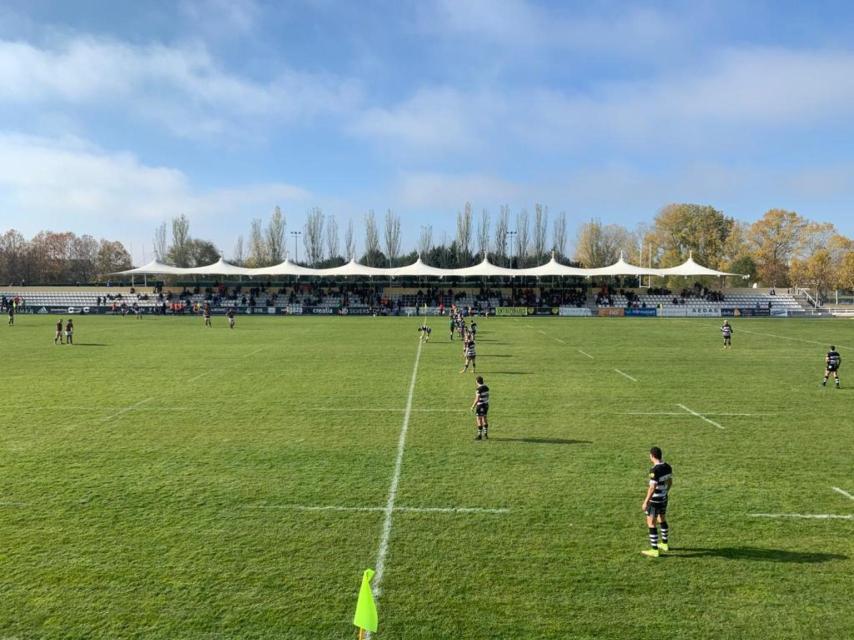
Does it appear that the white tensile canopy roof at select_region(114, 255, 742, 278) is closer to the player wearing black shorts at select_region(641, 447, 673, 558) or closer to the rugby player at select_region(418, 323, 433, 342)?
the rugby player at select_region(418, 323, 433, 342)

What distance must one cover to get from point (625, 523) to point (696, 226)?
94.3m

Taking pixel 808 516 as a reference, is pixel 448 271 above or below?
above

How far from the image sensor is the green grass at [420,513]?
6.05 meters

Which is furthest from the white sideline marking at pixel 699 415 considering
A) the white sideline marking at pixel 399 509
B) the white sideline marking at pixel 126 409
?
the white sideline marking at pixel 126 409

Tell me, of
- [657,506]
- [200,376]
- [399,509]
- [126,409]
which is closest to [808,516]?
[657,506]

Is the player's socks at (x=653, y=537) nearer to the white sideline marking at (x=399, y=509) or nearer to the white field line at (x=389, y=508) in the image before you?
the white sideline marking at (x=399, y=509)

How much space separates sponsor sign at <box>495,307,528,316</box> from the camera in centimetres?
6162

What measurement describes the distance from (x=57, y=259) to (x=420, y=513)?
4609 inches

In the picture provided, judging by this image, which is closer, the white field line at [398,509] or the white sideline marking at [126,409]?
the white field line at [398,509]

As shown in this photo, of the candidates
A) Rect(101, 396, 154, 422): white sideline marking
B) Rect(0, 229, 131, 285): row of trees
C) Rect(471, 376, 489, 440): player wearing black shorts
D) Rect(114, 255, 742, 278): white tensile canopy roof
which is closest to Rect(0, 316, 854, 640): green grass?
Rect(101, 396, 154, 422): white sideline marking

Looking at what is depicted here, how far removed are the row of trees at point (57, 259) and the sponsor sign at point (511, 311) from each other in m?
77.5

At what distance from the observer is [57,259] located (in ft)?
345

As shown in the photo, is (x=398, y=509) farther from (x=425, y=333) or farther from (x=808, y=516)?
(x=425, y=333)

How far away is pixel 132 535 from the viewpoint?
25.4 ft
